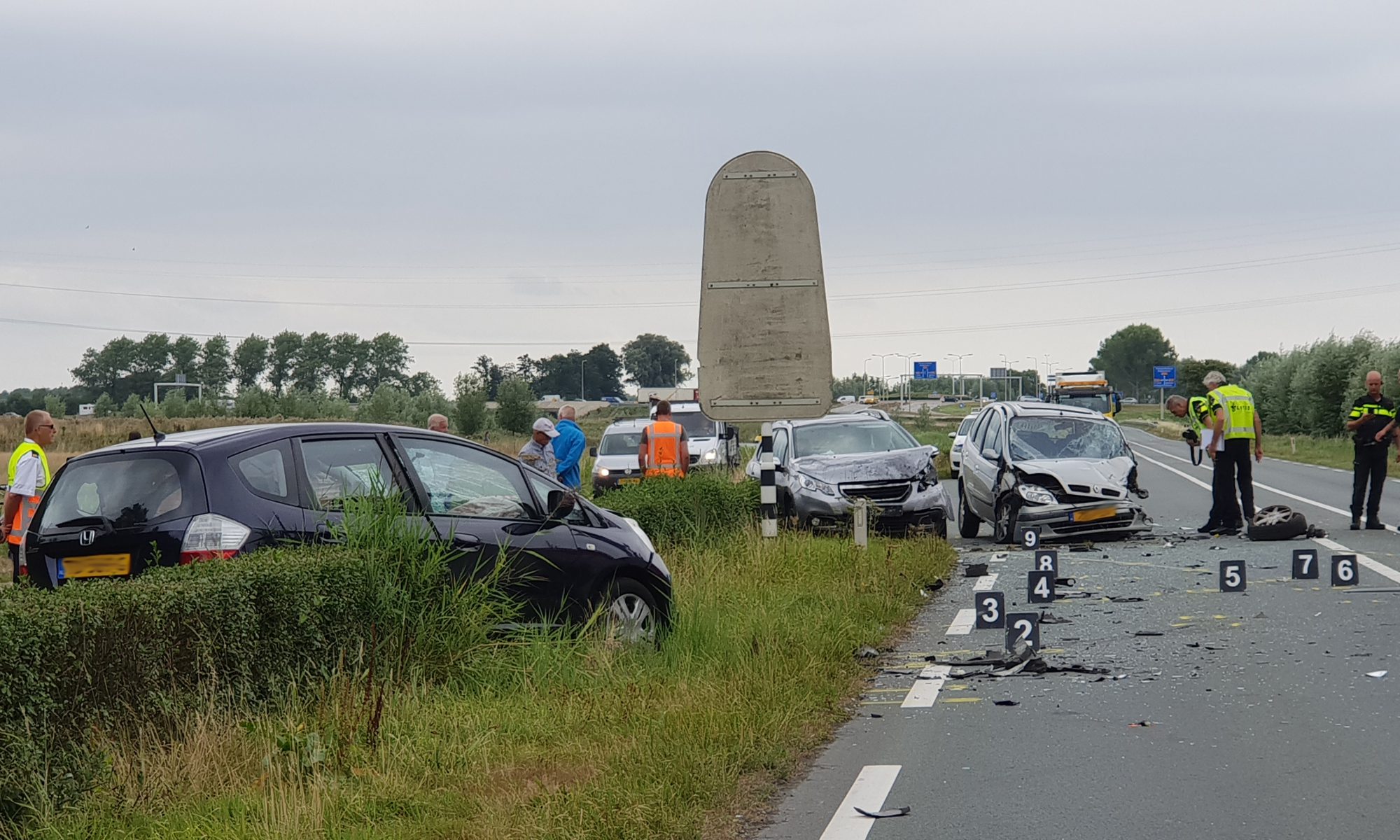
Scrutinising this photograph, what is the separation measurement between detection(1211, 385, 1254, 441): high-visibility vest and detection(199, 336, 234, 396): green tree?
83428 mm

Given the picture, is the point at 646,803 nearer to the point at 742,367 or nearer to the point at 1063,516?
the point at 742,367

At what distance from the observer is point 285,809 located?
5.38 meters

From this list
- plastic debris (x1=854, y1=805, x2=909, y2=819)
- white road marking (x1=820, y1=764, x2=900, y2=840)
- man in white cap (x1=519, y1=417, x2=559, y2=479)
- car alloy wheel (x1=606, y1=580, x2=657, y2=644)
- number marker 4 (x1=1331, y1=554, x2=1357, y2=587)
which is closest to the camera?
white road marking (x1=820, y1=764, x2=900, y2=840)

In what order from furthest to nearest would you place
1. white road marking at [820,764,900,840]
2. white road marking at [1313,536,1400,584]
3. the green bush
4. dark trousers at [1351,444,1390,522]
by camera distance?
1. dark trousers at [1351,444,1390,522]
2. the green bush
3. white road marking at [1313,536,1400,584]
4. white road marking at [820,764,900,840]

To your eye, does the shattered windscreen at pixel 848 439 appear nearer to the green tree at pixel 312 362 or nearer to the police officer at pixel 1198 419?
the police officer at pixel 1198 419

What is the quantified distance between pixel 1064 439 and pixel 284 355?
8530 centimetres

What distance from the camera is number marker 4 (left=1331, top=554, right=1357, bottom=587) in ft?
38.0

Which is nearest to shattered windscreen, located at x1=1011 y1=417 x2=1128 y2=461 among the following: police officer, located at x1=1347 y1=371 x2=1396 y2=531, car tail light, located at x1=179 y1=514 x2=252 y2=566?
police officer, located at x1=1347 y1=371 x2=1396 y2=531

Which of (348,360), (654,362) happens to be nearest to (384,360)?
(348,360)

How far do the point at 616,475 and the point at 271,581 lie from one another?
2134 cm

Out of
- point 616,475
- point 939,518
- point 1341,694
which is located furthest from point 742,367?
point 616,475

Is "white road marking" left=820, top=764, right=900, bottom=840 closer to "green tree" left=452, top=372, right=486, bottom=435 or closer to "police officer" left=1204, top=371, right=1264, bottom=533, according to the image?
"police officer" left=1204, top=371, right=1264, bottom=533

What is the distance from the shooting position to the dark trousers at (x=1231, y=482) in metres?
17.5

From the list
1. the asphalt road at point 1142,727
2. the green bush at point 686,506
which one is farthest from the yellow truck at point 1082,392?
the asphalt road at point 1142,727
